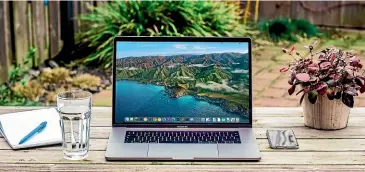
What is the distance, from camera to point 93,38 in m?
4.76

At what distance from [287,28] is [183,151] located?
4.14 metres

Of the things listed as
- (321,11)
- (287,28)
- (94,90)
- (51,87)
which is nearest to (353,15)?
(321,11)

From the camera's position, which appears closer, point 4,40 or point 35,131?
point 35,131

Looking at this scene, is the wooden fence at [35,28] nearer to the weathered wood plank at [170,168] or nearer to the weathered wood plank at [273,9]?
the weathered wood plank at [273,9]

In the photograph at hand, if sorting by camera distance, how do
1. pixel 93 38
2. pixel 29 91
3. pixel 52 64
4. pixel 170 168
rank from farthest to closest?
pixel 93 38
pixel 52 64
pixel 29 91
pixel 170 168

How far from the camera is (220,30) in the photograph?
4688 mm

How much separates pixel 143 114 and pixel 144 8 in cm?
288

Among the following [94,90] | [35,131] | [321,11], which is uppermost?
[321,11]

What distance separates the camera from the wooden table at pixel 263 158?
1571 millimetres

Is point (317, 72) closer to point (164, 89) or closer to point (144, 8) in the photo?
point (164, 89)

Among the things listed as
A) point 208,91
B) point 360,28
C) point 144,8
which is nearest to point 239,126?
point 208,91

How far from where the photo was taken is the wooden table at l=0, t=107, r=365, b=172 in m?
1.57

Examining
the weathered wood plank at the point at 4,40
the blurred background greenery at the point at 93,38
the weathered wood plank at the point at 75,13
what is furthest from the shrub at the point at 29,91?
the weathered wood plank at the point at 75,13

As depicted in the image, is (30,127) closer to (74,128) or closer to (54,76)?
(74,128)
